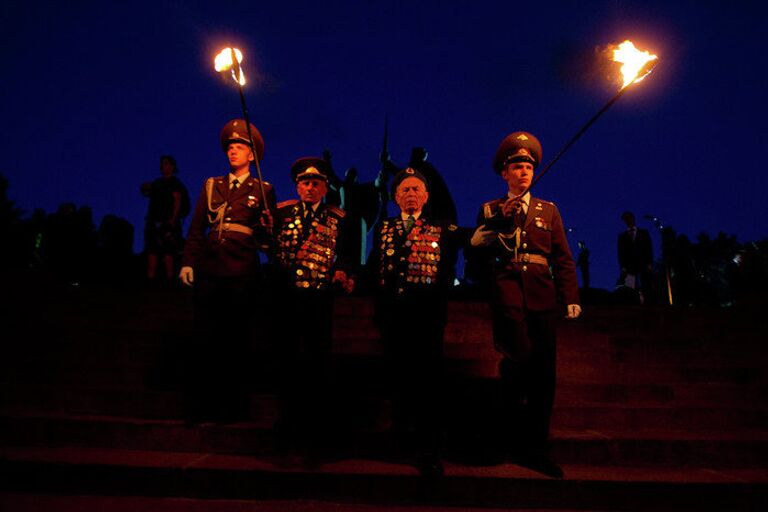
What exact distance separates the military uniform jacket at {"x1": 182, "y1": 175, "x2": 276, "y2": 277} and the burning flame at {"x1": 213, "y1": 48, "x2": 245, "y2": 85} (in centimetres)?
79

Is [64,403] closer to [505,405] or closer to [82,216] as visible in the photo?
[505,405]

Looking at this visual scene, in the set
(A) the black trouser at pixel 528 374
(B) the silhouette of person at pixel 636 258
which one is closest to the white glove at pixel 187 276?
(A) the black trouser at pixel 528 374

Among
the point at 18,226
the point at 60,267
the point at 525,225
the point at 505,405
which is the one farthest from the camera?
the point at 18,226

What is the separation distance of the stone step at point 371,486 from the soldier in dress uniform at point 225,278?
61 centimetres

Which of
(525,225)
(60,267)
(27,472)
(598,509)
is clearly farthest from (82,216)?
(598,509)

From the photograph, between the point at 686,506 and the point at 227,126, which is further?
the point at 227,126

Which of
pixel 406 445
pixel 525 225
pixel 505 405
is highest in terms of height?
pixel 525 225

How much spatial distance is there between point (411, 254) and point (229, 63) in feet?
6.58

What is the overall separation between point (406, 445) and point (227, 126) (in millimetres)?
2911

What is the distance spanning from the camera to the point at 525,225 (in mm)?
3533

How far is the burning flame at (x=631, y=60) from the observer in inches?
119

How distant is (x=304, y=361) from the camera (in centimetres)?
342

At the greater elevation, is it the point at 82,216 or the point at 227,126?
the point at 82,216

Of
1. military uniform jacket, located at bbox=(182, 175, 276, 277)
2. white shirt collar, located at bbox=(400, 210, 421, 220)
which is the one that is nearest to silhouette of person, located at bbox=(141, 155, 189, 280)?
military uniform jacket, located at bbox=(182, 175, 276, 277)
